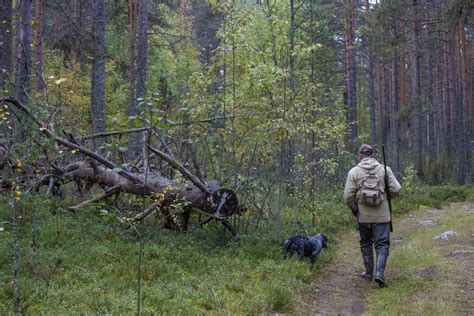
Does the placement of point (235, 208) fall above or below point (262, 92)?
below

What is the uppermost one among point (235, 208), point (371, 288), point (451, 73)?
point (451, 73)

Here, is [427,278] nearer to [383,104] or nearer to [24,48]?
[24,48]

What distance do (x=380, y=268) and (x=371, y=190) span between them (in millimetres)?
1125

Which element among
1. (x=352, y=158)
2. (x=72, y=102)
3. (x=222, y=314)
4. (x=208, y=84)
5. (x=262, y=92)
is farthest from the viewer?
(x=72, y=102)

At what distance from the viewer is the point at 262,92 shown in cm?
977

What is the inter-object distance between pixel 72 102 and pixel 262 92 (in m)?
12.0

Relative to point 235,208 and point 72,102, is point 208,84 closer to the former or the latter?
point 235,208

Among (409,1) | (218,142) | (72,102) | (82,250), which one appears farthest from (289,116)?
(409,1)

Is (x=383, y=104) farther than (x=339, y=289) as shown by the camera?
Yes

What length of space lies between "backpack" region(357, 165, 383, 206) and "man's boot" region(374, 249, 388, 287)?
28.1 inches

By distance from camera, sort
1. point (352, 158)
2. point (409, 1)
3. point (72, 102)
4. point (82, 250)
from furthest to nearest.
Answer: point (409, 1), point (72, 102), point (352, 158), point (82, 250)

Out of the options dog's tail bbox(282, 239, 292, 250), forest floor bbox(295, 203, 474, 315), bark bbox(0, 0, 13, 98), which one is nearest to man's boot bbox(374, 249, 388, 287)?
forest floor bbox(295, 203, 474, 315)

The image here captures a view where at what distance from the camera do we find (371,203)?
291 inches

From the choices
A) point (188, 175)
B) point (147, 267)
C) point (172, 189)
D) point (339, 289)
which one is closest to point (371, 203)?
point (339, 289)
